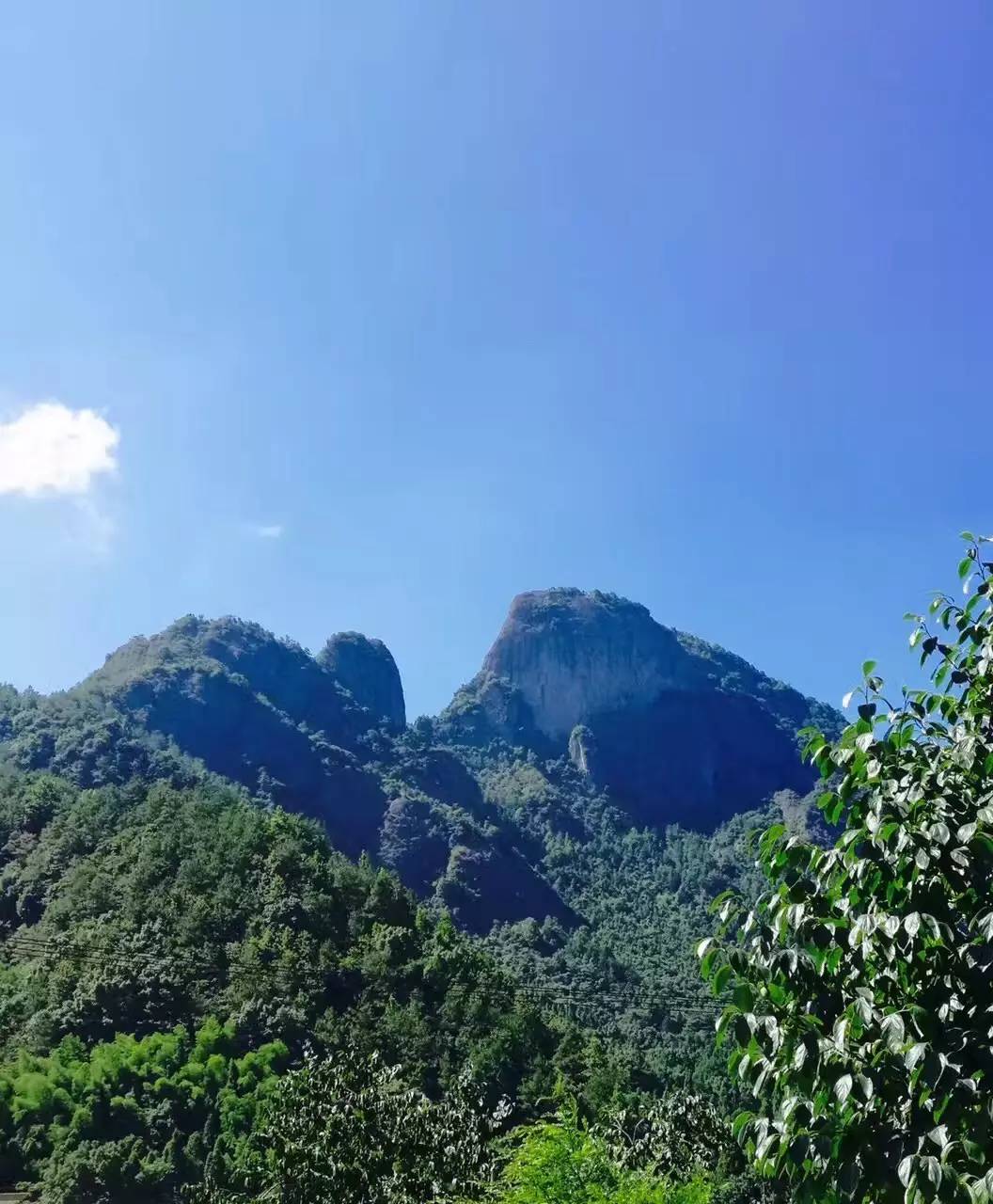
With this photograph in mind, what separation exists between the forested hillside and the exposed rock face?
509 millimetres

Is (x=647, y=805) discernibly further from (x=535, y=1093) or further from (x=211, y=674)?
(x=535, y=1093)

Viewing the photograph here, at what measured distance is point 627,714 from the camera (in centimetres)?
16650

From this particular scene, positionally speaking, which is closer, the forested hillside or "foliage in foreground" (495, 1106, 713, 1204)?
"foliage in foreground" (495, 1106, 713, 1204)

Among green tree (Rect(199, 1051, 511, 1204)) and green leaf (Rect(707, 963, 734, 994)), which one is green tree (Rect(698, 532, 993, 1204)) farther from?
green tree (Rect(199, 1051, 511, 1204))

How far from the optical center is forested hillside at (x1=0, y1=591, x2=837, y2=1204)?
3145cm

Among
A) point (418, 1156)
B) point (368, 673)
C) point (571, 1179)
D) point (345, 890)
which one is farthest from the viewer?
point (368, 673)

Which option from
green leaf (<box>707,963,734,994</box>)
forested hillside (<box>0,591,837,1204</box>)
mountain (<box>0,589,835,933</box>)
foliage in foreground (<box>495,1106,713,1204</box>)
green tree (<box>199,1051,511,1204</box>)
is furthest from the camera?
mountain (<box>0,589,835,933</box>)

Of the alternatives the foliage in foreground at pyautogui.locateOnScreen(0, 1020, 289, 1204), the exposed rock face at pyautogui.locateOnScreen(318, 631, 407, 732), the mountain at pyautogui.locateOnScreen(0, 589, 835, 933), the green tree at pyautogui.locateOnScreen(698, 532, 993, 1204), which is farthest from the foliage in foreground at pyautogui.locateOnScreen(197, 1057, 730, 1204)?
the exposed rock face at pyautogui.locateOnScreen(318, 631, 407, 732)

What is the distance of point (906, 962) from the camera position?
3.02 meters

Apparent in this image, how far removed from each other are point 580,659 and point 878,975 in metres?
167

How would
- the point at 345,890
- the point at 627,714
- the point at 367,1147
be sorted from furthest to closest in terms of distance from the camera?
Result: the point at 627,714 → the point at 345,890 → the point at 367,1147

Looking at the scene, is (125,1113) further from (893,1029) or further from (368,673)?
(368,673)

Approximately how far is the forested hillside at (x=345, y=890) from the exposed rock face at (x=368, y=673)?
0.51 m

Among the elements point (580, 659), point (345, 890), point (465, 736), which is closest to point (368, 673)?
point (465, 736)
